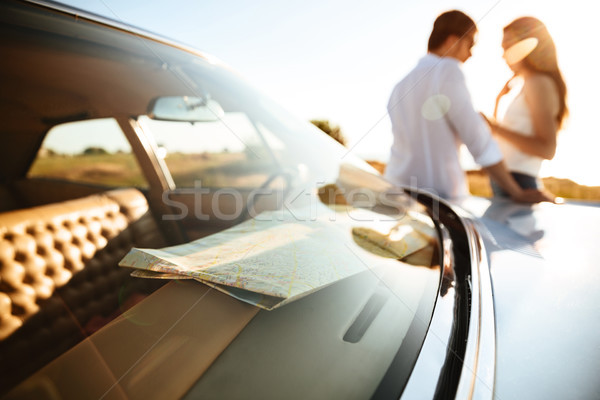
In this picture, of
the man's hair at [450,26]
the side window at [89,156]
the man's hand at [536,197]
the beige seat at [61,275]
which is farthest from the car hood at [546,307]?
the side window at [89,156]

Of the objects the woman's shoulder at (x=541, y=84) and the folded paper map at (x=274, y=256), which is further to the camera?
the woman's shoulder at (x=541, y=84)

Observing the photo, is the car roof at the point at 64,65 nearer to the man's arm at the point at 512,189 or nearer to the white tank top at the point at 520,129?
the man's arm at the point at 512,189

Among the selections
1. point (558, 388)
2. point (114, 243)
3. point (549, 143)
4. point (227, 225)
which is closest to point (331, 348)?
point (558, 388)

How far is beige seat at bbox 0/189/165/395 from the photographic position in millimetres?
651

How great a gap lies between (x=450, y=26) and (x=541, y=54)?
84 cm

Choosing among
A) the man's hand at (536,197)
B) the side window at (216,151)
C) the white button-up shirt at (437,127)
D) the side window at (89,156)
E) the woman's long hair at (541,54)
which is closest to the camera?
the side window at (216,151)

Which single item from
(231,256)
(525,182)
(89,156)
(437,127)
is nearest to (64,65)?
(89,156)

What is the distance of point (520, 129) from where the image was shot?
2.13 meters

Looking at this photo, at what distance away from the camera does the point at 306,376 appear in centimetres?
49

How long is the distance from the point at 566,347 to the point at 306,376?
0.47 meters

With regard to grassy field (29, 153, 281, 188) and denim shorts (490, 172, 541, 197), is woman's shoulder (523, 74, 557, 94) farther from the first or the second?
grassy field (29, 153, 281, 188)

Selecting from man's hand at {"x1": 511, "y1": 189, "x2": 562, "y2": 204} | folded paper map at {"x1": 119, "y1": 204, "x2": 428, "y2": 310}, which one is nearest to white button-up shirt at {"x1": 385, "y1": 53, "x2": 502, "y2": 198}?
man's hand at {"x1": 511, "y1": 189, "x2": 562, "y2": 204}

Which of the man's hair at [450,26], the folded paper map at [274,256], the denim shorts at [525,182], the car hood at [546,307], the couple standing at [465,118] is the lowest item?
the folded paper map at [274,256]

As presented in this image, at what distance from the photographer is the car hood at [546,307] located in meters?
0.51
